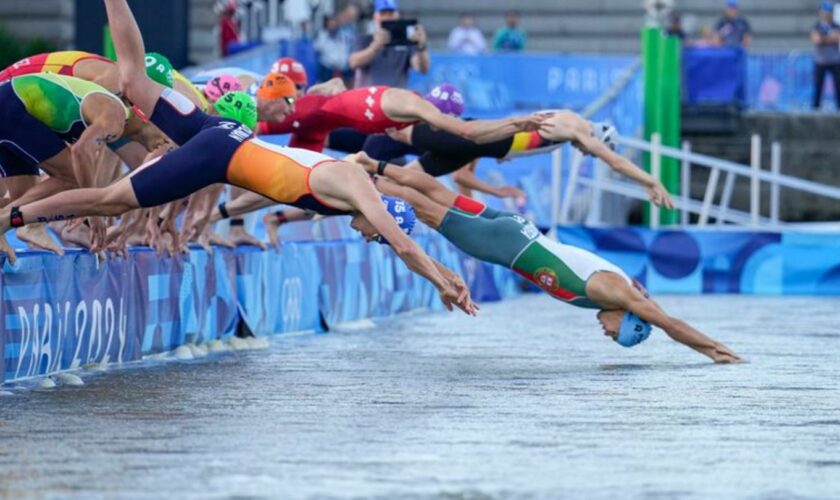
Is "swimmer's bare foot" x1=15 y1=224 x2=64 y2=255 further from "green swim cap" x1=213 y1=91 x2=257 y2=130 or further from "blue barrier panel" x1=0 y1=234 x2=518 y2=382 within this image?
"green swim cap" x1=213 y1=91 x2=257 y2=130

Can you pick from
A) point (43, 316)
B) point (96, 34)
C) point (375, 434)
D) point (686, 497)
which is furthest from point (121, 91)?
point (96, 34)

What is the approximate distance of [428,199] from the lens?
14242 mm

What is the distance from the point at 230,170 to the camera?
38.4ft

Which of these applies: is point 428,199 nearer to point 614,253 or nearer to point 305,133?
point 305,133

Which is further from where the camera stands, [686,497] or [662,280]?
[662,280]

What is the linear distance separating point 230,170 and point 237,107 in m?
1.78

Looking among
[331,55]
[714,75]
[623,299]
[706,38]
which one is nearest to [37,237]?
[623,299]

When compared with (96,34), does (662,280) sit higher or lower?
lower

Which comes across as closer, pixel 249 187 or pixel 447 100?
pixel 249 187

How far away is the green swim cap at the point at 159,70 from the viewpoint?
13.4m

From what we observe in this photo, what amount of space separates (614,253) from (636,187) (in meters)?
2.63

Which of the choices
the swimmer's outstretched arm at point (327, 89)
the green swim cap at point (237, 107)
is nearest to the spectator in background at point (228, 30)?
the swimmer's outstretched arm at point (327, 89)

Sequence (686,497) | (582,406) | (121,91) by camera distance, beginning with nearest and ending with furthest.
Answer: (686,497) → (582,406) → (121,91)

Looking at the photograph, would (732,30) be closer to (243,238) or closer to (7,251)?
(243,238)
